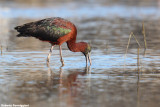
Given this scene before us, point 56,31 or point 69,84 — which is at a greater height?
point 56,31

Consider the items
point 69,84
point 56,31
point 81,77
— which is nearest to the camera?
point 69,84

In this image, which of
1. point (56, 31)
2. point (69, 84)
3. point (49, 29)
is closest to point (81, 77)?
point (69, 84)

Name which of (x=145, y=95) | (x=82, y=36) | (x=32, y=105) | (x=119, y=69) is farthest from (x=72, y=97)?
(x=82, y=36)

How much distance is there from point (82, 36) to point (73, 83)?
1164 centimetres

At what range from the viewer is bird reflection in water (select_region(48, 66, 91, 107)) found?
8703mm

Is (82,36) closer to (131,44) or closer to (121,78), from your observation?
(131,44)

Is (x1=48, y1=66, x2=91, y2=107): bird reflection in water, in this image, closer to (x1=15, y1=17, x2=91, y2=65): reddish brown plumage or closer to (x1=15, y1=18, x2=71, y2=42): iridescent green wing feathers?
(x1=15, y1=17, x2=91, y2=65): reddish brown plumage

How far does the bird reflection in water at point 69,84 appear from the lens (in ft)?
28.6

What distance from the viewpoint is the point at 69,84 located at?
10242 millimetres

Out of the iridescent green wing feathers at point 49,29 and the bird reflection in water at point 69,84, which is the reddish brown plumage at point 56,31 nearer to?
the iridescent green wing feathers at point 49,29

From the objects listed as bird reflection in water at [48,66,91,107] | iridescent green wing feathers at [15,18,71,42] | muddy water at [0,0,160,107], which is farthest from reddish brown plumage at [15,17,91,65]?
bird reflection in water at [48,66,91,107]

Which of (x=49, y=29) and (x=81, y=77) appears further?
(x=49, y=29)

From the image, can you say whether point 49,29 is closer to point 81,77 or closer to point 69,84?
point 81,77

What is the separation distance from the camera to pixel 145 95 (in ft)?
29.7
